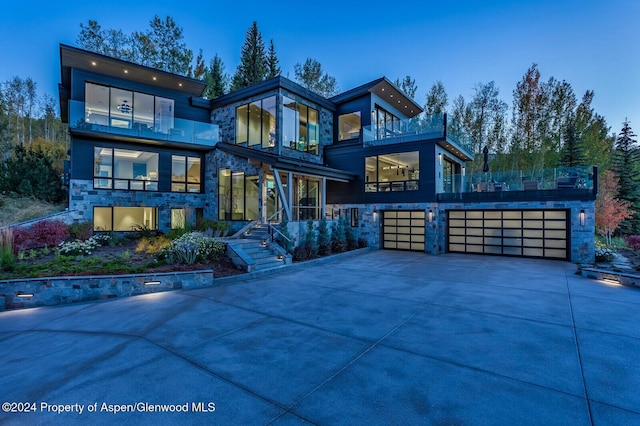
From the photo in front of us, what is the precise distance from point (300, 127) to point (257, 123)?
229 centimetres

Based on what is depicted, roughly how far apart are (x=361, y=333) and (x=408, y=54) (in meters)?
32.2

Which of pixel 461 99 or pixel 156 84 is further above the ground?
pixel 461 99

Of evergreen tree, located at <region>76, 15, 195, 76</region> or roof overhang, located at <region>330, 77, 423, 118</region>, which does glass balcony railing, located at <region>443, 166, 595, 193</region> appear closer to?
roof overhang, located at <region>330, 77, 423, 118</region>

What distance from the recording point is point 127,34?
25.0 meters

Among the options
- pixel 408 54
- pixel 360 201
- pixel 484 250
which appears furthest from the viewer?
pixel 408 54

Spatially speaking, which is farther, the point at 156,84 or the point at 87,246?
the point at 156,84

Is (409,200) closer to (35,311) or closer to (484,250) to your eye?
(484,250)

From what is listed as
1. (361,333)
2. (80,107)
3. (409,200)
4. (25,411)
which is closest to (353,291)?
(361,333)

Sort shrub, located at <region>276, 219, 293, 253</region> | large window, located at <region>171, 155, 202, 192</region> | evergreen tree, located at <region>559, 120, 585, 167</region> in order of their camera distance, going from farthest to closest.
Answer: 1. evergreen tree, located at <region>559, 120, 585, 167</region>
2. large window, located at <region>171, 155, 202, 192</region>
3. shrub, located at <region>276, 219, 293, 253</region>

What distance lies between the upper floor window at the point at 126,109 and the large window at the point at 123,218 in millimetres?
4003

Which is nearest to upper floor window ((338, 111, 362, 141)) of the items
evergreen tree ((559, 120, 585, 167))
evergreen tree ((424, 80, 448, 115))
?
evergreen tree ((424, 80, 448, 115))

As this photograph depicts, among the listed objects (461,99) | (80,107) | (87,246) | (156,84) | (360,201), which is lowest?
(87,246)

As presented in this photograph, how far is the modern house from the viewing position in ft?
41.9

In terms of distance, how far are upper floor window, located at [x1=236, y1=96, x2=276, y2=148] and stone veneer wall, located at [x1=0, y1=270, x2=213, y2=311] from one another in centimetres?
904
